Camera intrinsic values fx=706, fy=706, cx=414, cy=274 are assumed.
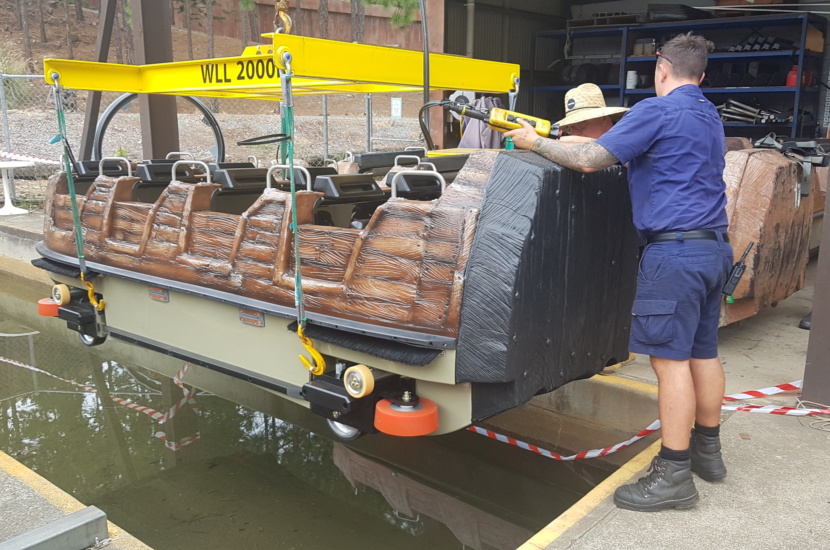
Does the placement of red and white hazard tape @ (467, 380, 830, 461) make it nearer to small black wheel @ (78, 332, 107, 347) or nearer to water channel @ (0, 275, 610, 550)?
water channel @ (0, 275, 610, 550)

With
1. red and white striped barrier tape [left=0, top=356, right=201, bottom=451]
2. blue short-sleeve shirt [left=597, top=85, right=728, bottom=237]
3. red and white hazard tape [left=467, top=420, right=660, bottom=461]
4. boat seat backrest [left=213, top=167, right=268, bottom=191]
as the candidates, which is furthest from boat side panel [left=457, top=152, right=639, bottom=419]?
red and white striped barrier tape [left=0, top=356, right=201, bottom=451]

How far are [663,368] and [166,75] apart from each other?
9.96 feet

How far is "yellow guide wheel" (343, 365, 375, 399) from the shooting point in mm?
2936

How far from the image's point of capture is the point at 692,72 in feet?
8.78

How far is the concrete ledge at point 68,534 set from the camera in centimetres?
241

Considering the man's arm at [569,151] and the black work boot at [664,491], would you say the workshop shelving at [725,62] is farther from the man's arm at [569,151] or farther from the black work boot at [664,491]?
the black work boot at [664,491]

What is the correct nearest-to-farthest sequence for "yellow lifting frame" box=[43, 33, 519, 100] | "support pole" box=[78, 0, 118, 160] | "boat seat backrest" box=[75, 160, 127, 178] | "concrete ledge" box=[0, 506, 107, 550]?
"concrete ledge" box=[0, 506, 107, 550] < "yellow lifting frame" box=[43, 33, 519, 100] < "boat seat backrest" box=[75, 160, 127, 178] < "support pole" box=[78, 0, 118, 160]

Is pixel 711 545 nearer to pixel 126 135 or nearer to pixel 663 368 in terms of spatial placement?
pixel 663 368

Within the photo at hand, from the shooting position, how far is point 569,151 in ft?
8.75

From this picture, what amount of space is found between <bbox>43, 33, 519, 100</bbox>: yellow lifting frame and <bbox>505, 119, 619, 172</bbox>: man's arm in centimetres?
81

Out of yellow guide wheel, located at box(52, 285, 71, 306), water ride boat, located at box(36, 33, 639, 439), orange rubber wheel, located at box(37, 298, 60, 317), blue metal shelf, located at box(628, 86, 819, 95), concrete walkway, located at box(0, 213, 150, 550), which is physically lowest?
concrete walkway, located at box(0, 213, 150, 550)

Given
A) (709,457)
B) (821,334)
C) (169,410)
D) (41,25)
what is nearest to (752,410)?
(821,334)

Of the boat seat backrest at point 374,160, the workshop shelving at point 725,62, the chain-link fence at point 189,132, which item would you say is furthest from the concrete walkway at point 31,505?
the workshop shelving at point 725,62

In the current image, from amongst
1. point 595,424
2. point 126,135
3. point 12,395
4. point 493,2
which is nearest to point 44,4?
point 126,135
